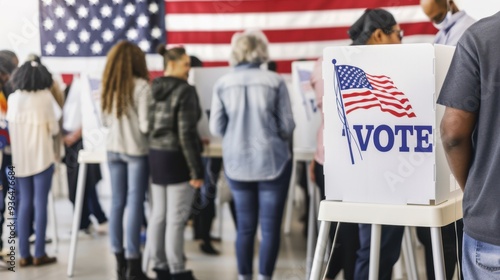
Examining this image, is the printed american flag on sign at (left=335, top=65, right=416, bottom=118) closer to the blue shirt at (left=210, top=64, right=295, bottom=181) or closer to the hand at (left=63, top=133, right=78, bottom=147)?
the blue shirt at (left=210, top=64, right=295, bottom=181)

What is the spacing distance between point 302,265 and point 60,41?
81.2 inches

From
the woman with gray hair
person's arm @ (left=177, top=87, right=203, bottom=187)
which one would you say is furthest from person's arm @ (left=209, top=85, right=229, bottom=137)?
person's arm @ (left=177, top=87, right=203, bottom=187)

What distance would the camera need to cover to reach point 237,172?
11.0 feet

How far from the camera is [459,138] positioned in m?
1.63

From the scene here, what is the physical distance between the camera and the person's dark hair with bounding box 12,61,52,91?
11.5 ft

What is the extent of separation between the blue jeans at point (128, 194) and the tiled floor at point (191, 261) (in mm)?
294

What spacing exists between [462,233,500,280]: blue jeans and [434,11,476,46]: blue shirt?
138 centimetres

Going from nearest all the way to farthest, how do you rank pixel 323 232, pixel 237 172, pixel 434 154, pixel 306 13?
pixel 434 154
pixel 323 232
pixel 237 172
pixel 306 13

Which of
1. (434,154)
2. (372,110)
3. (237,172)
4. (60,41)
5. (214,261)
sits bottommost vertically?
(214,261)

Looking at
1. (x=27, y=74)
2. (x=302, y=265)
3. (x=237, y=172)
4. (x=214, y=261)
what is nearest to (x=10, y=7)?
(x=27, y=74)

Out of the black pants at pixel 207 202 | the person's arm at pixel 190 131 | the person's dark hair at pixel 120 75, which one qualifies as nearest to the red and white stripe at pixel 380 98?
the person's arm at pixel 190 131

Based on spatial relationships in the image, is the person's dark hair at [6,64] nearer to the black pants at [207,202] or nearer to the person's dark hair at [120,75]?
the person's dark hair at [120,75]

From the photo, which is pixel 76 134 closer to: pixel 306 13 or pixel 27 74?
pixel 27 74

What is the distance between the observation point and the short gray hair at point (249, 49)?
3.36 m
